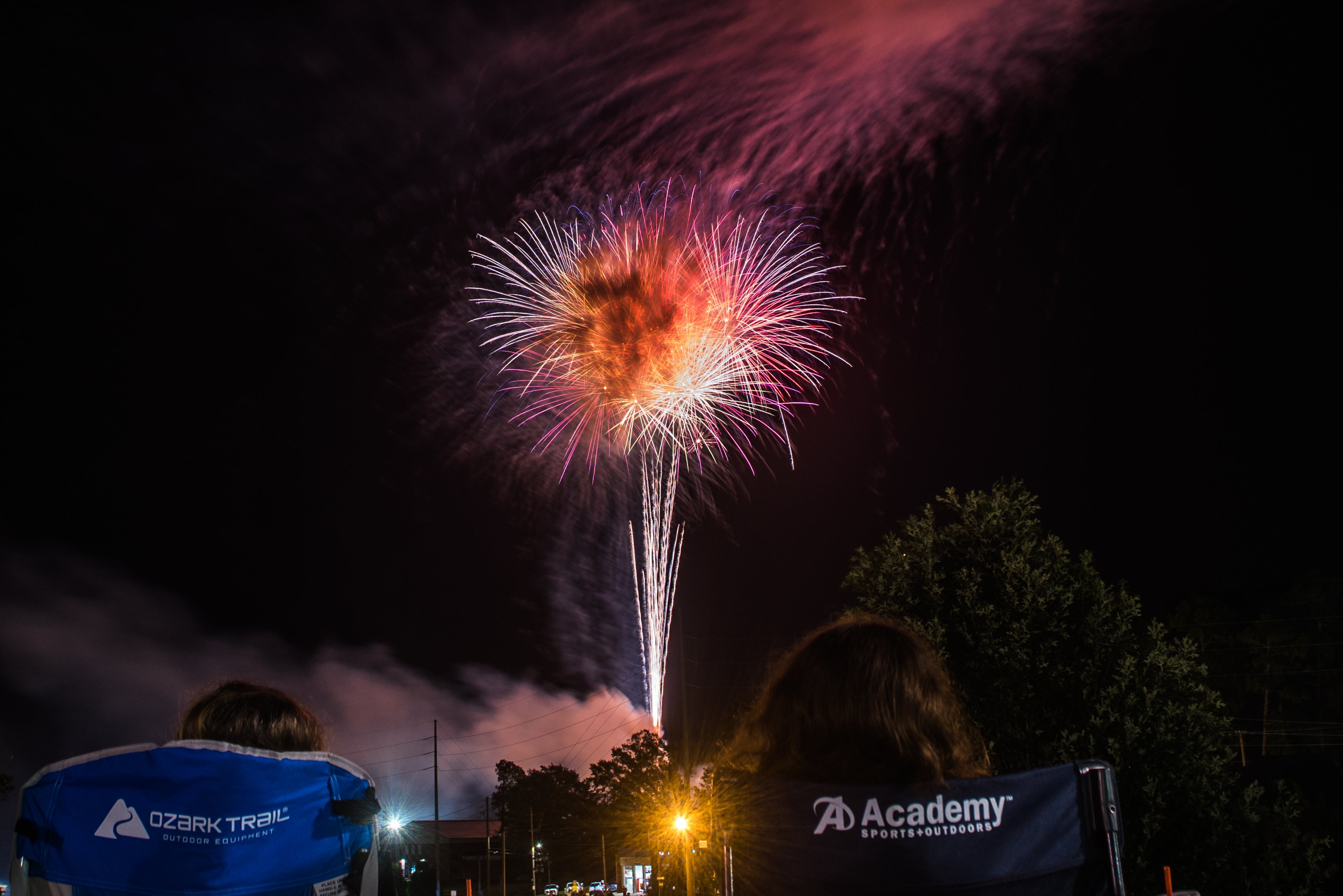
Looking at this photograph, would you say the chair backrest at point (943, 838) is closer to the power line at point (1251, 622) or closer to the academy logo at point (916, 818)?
the academy logo at point (916, 818)

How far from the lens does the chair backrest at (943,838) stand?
212 cm

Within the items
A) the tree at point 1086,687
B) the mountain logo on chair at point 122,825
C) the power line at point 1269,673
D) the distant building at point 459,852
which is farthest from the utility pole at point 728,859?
the distant building at point 459,852

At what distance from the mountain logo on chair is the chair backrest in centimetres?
201

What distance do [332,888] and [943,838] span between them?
212 centimetres

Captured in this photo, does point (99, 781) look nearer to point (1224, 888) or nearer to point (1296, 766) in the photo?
point (1224, 888)

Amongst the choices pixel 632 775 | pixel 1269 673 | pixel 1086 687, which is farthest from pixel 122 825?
pixel 632 775

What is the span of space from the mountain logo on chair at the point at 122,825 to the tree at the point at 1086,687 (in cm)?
1086

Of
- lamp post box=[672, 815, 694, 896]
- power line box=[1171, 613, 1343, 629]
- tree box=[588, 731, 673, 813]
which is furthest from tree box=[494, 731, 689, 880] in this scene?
power line box=[1171, 613, 1343, 629]

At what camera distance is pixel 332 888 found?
10.1ft

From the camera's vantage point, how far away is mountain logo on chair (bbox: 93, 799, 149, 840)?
2838mm

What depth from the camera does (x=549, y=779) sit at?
109 metres

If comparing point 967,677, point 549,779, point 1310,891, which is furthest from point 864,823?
point 549,779

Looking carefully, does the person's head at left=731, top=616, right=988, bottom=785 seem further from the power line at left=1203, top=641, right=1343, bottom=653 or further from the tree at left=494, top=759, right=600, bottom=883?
the tree at left=494, top=759, right=600, bottom=883

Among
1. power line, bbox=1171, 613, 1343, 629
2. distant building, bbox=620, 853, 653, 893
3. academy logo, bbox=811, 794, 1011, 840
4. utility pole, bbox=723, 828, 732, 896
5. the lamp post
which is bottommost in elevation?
distant building, bbox=620, 853, 653, 893
